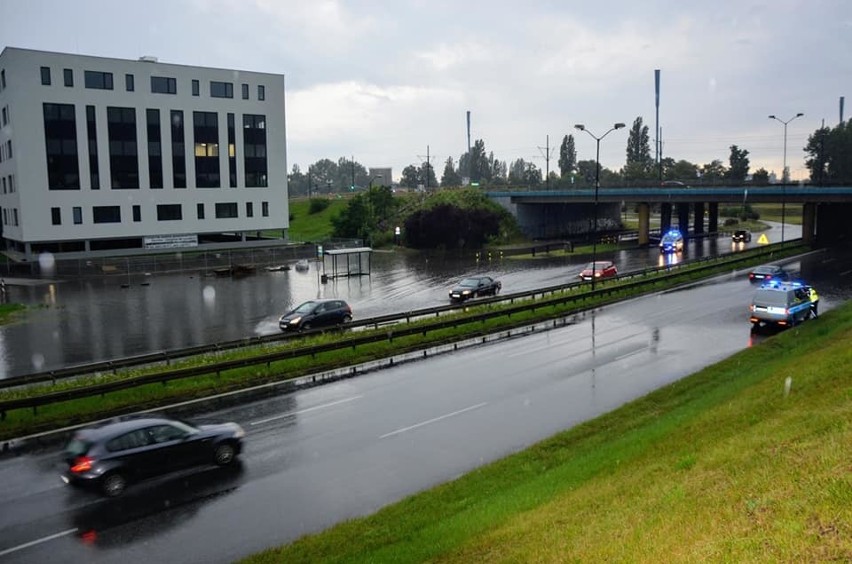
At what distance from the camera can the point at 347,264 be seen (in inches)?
2258

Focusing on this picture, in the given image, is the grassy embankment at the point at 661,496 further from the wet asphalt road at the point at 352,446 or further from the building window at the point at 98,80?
the building window at the point at 98,80

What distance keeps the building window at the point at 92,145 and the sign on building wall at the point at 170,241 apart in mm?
6842

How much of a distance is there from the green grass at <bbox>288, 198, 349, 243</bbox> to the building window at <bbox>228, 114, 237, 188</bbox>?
63.9 feet

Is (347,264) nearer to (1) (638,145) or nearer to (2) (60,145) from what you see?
(2) (60,145)

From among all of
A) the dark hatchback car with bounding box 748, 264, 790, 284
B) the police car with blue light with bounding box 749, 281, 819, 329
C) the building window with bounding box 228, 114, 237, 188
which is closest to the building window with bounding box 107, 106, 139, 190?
the building window with bounding box 228, 114, 237, 188

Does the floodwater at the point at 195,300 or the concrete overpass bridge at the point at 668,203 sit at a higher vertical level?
the concrete overpass bridge at the point at 668,203

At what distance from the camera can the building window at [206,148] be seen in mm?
69312

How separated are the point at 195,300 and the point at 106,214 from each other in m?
28.3

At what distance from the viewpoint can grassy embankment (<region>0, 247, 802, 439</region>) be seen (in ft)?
62.1

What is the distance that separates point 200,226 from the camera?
69.9 m

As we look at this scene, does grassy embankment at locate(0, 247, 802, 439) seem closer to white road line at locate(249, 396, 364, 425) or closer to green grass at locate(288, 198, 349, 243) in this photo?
white road line at locate(249, 396, 364, 425)

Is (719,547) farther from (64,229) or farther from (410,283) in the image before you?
(64,229)

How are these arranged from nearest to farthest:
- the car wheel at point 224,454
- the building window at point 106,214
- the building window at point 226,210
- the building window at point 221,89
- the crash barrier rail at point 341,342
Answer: the car wheel at point 224,454 < the crash barrier rail at point 341,342 < the building window at point 106,214 < the building window at point 221,89 < the building window at point 226,210

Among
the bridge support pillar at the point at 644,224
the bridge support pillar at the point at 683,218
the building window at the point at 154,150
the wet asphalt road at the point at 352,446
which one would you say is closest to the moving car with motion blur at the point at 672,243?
the bridge support pillar at the point at 644,224
